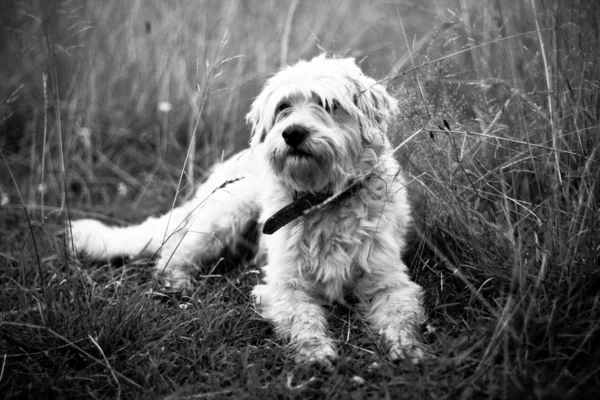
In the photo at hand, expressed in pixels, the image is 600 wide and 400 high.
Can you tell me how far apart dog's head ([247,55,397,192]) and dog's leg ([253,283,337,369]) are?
666 millimetres

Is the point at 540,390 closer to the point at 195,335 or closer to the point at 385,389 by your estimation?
the point at 385,389

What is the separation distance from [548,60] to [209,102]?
3461 millimetres

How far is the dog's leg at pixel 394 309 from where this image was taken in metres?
2.38

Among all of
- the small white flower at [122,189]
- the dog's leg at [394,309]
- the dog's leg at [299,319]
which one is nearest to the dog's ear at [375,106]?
the dog's leg at [394,309]

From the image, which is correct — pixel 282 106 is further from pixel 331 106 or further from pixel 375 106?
pixel 375 106

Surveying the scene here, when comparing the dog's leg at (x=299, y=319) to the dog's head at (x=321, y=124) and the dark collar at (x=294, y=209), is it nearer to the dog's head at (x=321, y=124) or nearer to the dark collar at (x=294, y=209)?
the dark collar at (x=294, y=209)

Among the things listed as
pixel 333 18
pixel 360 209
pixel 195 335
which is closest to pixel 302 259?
pixel 360 209

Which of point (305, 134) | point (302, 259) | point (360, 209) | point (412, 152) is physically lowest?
point (302, 259)

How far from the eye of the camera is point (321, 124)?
283cm

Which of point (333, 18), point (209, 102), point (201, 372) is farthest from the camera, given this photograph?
point (333, 18)

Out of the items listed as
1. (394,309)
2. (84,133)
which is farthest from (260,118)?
(84,133)

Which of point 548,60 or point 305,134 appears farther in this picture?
point 548,60

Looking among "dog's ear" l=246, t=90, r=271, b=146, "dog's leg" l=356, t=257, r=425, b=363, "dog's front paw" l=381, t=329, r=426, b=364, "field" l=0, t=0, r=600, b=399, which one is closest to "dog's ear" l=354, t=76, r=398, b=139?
"field" l=0, t=0, r=600, b=399

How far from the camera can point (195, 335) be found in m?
2.66
